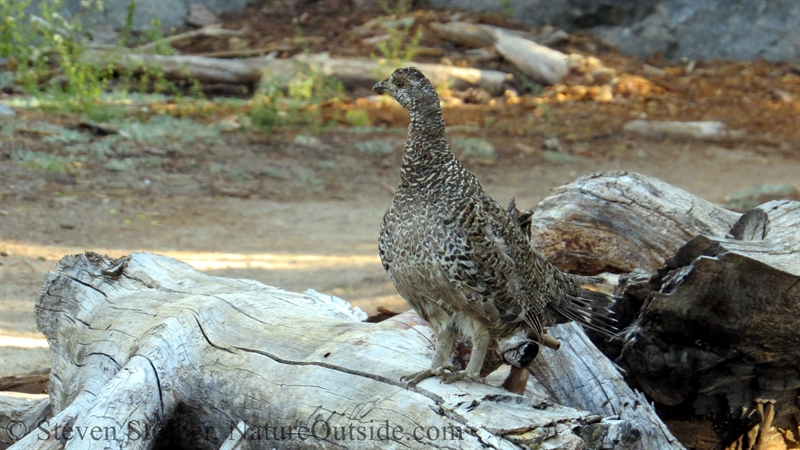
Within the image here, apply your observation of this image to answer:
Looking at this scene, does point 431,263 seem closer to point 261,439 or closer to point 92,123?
point 261,439

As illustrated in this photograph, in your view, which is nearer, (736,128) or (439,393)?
(439,393)

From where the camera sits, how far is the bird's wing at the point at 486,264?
3.00 m

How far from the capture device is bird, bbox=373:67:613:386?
3020mm

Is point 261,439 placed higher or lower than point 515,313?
lower

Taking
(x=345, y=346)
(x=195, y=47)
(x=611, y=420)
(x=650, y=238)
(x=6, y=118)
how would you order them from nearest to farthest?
(x=611, y=420)
(x=345, y=346)
(x=650, y=238)
(x=6, y=118)
(x=195, y=47)

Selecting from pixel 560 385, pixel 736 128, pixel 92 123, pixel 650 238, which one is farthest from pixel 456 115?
pixel 560 385

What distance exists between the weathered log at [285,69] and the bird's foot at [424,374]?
9974 mm

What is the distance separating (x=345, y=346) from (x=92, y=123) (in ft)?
24.2

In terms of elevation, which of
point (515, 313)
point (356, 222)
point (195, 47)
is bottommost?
point (356, 222)

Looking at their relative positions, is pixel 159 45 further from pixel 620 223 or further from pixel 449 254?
pixel 449 254

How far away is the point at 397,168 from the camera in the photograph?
9.85m

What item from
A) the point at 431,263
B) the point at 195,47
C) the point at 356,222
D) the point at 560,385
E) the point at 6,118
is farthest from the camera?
the point at 195,47

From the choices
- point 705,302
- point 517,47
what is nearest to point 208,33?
point 517,47

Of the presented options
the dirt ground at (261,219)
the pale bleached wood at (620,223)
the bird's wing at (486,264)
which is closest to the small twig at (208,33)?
the dirt ground at (261,219)
